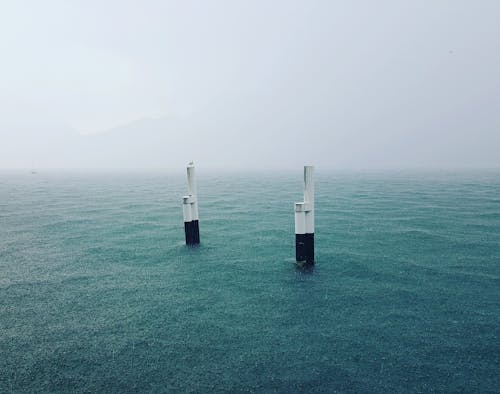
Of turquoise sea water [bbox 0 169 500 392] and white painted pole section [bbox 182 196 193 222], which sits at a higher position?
white painted pole section [bbox 182 196 193 222]

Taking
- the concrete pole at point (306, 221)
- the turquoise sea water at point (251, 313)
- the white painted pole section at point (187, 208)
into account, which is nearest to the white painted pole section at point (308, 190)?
the concrete pole at point (306, 221)

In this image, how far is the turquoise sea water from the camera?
284 inches

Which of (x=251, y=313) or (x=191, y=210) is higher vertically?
(x=191, y=210)

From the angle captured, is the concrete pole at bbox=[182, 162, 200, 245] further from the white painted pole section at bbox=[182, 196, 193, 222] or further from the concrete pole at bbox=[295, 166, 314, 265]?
the concrete pole at bbox=[295, 166, 314, 265]

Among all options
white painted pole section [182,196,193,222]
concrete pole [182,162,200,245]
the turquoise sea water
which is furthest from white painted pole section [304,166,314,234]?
white painted pole section [182,196,193,222]

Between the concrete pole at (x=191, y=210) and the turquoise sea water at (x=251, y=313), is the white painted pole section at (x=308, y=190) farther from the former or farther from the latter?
the concrete pole at (x=191, y=210)

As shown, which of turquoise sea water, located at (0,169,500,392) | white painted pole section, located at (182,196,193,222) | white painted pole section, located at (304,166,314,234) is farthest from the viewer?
white painted pole section, located at (182,196,193,222)

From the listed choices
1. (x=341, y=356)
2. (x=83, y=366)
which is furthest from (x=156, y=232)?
(x=341, y=356)

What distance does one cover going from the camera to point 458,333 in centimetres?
871

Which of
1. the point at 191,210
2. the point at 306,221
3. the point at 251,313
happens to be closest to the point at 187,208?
the point at 191,210

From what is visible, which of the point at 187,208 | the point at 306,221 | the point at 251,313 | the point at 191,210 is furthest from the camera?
the point at 191,210

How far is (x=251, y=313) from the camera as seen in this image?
10.0 meters

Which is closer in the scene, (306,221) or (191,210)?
(306,221)

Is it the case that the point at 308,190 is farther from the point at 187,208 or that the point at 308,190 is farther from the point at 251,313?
the point at 187,208
